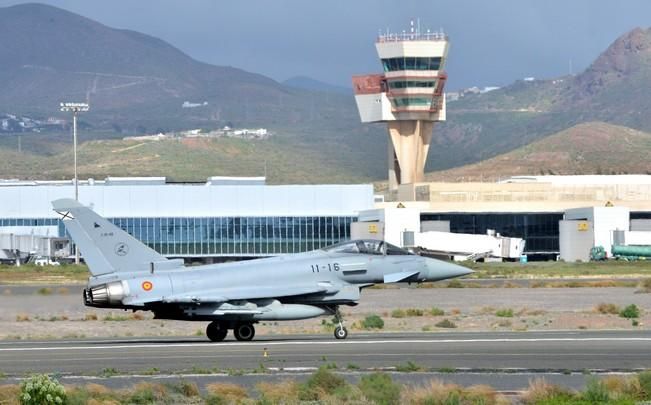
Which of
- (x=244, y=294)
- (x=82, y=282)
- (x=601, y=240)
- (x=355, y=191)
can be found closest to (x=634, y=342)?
(x=244, y=294)

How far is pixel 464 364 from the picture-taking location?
109ft

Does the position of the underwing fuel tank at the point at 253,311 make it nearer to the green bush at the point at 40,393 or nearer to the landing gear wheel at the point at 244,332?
the landing gear wheel at the point at 244,332

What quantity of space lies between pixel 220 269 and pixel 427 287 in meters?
35.3

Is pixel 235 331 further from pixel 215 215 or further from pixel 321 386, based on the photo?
pixel 215 215

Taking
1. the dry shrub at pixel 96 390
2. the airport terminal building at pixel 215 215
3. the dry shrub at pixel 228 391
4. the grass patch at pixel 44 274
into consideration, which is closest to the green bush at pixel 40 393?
the dry shrub at pixel 96 390

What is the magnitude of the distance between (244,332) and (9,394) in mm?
14860

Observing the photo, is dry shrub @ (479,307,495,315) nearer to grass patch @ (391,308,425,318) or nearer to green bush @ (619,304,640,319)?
grass patch @ (391,308,425,318)

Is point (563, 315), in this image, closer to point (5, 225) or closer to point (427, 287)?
point (427, 287)

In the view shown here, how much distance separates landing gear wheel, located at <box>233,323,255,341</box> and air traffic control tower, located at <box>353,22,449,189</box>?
102 m

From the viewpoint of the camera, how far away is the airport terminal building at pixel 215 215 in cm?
13288

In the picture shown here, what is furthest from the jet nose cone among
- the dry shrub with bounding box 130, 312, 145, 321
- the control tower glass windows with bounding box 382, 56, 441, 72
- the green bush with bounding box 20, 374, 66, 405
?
the control tower glass windows with bounding box 382, 56, 441, 72

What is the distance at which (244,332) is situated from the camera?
41375 mm

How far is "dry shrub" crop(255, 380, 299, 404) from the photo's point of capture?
87.3 ft

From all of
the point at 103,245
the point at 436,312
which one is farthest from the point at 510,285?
the point at 103,245
